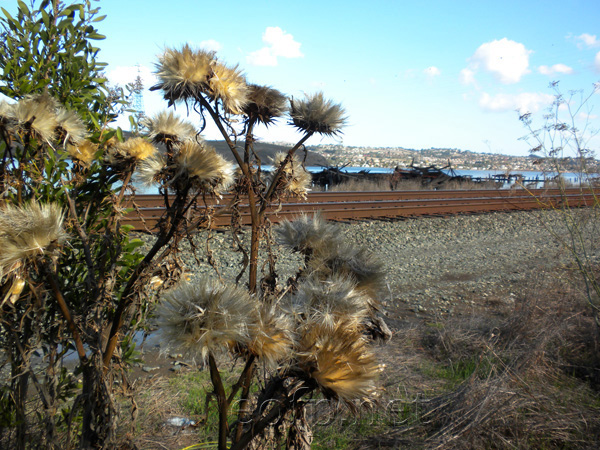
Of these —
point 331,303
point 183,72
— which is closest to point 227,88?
point 183,72

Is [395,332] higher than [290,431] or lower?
lower

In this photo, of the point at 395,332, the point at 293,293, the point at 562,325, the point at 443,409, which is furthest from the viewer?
the point at 395,332

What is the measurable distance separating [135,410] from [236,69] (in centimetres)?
132

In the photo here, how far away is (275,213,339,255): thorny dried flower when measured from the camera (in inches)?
70.9

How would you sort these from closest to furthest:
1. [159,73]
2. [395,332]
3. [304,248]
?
1. [159,73]
2. [304,248]
3. [395,332]

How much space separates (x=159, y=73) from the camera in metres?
1.44

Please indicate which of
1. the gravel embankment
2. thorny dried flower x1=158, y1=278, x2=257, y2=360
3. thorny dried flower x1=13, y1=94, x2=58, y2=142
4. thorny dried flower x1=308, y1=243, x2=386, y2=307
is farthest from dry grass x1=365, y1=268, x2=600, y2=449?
thorny dried flower x1=13, y1=94, x2=58, y2=142

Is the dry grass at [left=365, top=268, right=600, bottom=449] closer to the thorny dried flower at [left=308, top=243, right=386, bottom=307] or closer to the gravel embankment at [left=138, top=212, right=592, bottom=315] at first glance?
the gravel embankment at [left=138, top=212, right=592, bottom=315]

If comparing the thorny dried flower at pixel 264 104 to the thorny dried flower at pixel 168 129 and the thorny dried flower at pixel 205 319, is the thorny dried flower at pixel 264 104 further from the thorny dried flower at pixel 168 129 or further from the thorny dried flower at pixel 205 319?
the thorny dried flower at pixel 205 319

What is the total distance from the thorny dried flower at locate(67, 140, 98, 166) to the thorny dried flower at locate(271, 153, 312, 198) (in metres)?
A: 0.73

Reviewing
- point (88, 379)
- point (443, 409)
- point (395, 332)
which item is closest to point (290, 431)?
point (88, 379)

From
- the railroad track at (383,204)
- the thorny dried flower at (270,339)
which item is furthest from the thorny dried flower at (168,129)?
the railroad track at (383,204)

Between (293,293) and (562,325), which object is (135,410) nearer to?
(293,293)

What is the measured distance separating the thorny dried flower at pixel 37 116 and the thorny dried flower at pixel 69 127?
0.04 meters
